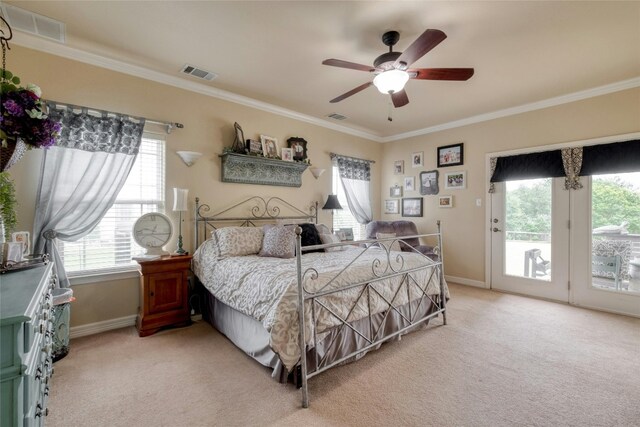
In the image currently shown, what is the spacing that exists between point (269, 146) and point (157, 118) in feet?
4.62

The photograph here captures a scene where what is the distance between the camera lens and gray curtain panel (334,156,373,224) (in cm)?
516

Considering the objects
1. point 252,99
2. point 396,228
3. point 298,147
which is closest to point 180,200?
point 252,99

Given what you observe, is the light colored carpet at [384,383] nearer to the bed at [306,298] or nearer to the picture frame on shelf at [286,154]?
the bed at [306,298]

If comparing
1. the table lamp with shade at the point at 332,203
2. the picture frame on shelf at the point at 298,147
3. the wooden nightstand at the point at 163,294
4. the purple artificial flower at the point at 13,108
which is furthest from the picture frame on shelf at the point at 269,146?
the purple artificial flower at the point at 13,108

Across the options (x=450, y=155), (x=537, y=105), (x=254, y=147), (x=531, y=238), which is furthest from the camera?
(x=450, y=155)

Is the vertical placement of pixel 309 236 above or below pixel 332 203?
below

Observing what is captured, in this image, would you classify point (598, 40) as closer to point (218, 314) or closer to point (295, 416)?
point (295, 416)

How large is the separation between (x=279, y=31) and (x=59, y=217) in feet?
8.55

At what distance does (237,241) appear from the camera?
10.3 feet

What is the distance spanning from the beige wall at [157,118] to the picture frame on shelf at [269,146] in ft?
0.47

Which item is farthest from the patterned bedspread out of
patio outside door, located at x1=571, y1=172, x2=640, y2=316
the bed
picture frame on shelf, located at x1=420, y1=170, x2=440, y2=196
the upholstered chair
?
picture frame on shelf, located at x1=420, y1=170, x2=440, y2=196

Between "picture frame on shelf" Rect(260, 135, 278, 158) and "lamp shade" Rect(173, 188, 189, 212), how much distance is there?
4.05ft

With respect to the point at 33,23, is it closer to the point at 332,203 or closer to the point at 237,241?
the point at 237,241

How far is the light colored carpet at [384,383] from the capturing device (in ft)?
5.69
